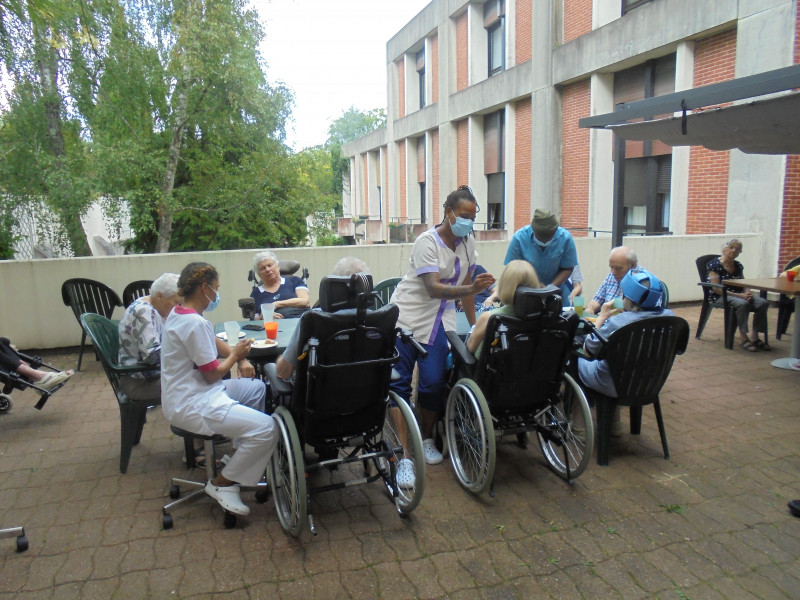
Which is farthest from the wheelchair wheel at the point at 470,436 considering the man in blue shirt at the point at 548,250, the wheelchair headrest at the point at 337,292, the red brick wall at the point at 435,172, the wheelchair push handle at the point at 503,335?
the red brick wall at the point at 435,172

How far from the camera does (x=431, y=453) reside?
3.67m

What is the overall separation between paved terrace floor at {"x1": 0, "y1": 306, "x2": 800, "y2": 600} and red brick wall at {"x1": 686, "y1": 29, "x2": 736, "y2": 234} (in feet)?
24.0

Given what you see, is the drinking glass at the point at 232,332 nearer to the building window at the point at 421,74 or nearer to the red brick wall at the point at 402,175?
the building window at the point at 421,74

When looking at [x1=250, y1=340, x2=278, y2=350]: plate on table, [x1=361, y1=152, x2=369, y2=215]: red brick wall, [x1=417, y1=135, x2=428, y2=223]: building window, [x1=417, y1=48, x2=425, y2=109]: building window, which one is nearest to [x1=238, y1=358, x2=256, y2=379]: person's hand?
[x1=250, y1=340, x2=278, y2=350]: plate on table

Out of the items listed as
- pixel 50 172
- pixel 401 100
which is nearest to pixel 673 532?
pixel 50 172

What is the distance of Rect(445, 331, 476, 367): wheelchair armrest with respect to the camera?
3.40 meters

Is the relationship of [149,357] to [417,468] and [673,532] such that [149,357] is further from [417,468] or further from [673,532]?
[673,532]

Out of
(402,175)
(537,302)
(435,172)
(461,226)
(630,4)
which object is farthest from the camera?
(402,175)

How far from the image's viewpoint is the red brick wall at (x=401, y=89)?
1023 inches

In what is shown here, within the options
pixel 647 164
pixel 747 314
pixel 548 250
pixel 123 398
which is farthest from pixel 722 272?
pixel 647 164

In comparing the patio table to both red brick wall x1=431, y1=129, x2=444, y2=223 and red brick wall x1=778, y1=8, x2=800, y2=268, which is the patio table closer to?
red brick wall x1=778, y1=8, x2=800, y2=268

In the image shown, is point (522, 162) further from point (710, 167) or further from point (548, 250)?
point (548, 250)

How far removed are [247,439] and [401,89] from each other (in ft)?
84.5

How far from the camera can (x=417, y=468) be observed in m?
2.78
